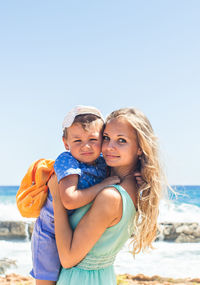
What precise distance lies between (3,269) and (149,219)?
20.7 feet

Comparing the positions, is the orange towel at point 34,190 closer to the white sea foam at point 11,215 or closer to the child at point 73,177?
the child at point 73,177

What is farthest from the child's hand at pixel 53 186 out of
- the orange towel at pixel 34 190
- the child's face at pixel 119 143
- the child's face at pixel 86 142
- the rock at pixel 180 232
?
the rock at pixel 180 232

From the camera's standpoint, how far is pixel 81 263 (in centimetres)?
216

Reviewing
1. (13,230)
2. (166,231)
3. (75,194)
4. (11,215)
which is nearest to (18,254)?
(13,230)

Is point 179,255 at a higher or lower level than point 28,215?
lower

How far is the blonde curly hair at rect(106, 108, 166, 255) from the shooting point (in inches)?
91.5

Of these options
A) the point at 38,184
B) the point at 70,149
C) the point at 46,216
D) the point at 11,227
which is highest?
the point at 70,149

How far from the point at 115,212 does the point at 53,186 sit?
19.6 inches

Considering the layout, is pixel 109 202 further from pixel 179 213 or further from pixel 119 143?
pixel 179 213

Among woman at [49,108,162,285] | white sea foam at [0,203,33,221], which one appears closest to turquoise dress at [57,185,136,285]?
woman at [49,108,162,285]

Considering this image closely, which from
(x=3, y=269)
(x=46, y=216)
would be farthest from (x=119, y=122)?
(x=3, y=269)

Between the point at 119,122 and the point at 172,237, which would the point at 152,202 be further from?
the point at 172,237

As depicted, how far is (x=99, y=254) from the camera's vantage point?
218 cm

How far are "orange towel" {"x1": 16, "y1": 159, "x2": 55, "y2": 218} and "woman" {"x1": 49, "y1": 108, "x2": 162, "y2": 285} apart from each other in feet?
0.47
